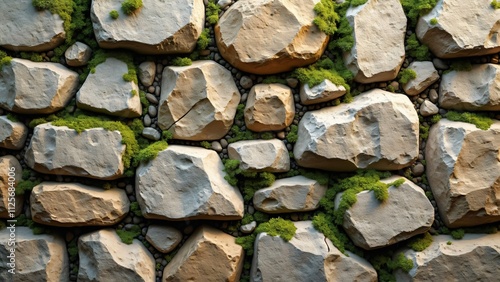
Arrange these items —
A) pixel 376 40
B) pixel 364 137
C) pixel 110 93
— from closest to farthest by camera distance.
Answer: pixel 364 137, pixel 110 93, pixel 376 40

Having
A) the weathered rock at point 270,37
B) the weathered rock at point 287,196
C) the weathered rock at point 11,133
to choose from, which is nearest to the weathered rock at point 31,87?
the weathered rock at point 11,133

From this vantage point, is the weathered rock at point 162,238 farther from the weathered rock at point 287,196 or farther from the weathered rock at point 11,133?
the weathered rock at point 11,133

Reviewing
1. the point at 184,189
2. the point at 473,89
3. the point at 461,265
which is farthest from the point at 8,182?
the point at 473,89

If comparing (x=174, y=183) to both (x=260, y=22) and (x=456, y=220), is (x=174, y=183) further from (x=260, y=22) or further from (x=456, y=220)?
(x=456, y=220)

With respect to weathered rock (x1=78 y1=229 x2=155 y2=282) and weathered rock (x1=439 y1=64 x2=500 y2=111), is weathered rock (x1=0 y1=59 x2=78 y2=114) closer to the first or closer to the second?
weathered rock (x1=78 y1=229 x2=155 y2=282)

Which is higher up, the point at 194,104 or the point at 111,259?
the point at 194,104

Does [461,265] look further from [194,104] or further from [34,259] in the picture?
[34,259]

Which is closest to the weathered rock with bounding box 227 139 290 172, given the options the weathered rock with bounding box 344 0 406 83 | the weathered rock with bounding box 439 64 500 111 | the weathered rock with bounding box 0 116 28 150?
the weathered rock with bounding box 344 0 406 83
